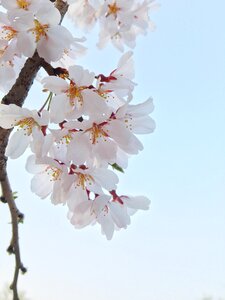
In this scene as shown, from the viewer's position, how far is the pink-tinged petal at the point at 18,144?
1.12 meters

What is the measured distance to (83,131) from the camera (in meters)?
1.00

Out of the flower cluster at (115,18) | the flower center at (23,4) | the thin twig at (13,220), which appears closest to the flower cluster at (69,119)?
the flower center at (23,4)

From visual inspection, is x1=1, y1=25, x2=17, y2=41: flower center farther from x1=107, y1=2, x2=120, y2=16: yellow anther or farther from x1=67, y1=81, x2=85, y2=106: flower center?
x1=107, y1=2, x2=120, y2=16: yellow anther

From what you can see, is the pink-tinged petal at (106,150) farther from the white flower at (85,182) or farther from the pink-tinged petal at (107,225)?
the pink-tinged petal at (107,225)

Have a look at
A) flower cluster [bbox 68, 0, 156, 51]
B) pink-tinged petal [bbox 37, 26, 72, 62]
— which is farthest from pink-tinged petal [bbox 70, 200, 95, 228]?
flower cluster [bbox 68, 0, 156, 51]

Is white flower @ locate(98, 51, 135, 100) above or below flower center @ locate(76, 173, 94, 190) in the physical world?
above

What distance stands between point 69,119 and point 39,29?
0.23 m

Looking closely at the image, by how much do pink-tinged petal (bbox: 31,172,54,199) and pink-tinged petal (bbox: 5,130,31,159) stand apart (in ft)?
0.42

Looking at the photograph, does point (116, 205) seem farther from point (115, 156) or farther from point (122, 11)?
point (122, 11)

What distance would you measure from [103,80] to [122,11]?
1.15m

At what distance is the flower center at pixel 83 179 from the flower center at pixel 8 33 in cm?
37

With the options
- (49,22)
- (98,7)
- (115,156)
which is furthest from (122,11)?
(115,156)

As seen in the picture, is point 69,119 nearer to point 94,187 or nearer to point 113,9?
point 94,187

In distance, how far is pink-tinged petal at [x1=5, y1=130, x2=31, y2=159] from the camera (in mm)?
1123
